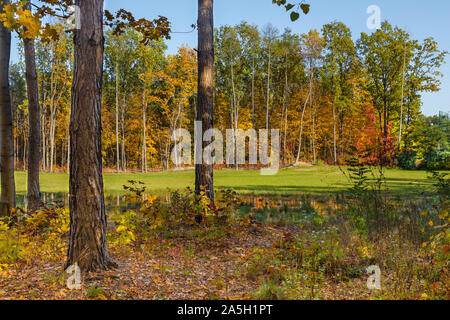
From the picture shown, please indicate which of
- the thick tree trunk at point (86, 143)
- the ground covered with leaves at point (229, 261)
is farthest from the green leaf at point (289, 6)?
the ground covered with leaves at point (229, 261)

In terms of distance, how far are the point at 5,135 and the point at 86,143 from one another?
3.34 metres

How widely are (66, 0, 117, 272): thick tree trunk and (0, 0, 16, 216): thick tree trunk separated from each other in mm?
3089

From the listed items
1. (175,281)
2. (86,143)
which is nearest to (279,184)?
(175,281)

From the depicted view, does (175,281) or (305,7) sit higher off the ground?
(305,7)

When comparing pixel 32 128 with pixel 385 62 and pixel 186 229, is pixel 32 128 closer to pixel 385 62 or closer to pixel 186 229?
pixel 186 229

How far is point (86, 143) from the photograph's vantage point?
4.32 m

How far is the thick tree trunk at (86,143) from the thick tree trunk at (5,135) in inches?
122

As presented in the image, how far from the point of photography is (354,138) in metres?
41.0

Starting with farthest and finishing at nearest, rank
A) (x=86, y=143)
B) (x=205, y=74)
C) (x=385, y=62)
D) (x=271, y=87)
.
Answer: (x=271, y=87) < (x=385, y=62) < (x=205, y=74) < (x=86, y=143)

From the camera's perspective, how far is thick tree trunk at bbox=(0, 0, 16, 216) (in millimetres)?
6566

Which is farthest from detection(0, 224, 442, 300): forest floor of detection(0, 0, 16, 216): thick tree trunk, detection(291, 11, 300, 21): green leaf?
detection(291, 11, 300, 21): green leaf

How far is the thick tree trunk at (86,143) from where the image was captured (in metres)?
4.32

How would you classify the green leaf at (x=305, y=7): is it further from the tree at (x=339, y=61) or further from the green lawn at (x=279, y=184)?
the tree at (x=339, y=61)

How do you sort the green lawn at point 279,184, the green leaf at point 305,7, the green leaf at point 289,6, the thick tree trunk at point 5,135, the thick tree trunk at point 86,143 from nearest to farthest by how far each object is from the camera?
the green leaf at point 305,7 < the green leaf at point 289,6 < the thick tree trunk at point 86,143 < the thick tree trunk at point 5,135 < the green lawn at point 279,184
